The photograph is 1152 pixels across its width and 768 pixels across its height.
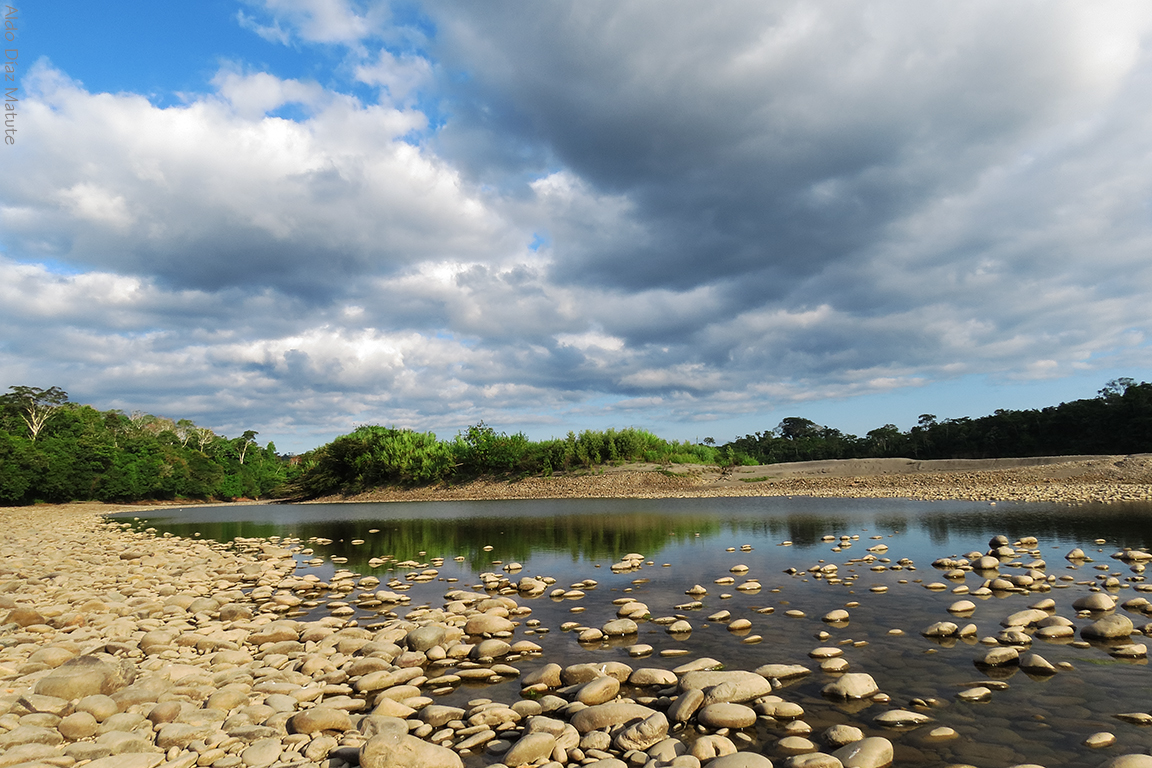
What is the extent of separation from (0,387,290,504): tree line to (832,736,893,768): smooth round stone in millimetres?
66790

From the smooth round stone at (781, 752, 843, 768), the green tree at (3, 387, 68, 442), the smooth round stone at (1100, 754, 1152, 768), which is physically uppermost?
the green tree at (3, 387, 68, 442)

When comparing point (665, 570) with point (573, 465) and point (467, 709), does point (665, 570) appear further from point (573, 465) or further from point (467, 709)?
point (573, 465)

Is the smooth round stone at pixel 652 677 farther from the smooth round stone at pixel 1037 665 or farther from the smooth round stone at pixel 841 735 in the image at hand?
the smooth round stone at pixel 1037 665

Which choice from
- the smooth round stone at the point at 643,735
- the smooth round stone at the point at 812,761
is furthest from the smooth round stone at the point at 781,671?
the smooth round stone at the point at 812,761

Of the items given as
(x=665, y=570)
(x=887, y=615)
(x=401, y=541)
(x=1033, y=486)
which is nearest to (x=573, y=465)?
(x=401, y=541)

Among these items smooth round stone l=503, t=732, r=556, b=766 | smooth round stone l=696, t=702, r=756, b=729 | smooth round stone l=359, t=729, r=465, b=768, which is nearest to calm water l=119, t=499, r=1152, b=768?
smooth round stone l=696, t=702, r=756, b=729

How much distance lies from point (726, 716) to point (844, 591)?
294 inches

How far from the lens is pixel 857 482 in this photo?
144ft

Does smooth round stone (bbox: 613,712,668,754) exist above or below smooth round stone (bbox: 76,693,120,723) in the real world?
below

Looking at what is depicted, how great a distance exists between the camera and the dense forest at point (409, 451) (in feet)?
173

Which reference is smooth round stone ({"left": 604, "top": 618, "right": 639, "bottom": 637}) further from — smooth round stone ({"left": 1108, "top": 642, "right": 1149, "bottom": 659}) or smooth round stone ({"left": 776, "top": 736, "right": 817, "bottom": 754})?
smooth round stone ({"left": 1108, "top": 642, "right": 1149, "bottom": 659})

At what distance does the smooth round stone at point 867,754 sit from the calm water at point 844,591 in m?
0.18

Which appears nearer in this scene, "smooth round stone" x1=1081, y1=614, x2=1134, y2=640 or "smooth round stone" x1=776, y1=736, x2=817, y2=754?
"smooth round stone" x1=776, y1=736, x2=817, y2=754

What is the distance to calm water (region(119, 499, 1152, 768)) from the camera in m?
6.06
